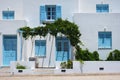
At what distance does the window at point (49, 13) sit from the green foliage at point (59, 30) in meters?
2.78

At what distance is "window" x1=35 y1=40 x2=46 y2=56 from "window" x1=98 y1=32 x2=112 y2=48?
5.23 m

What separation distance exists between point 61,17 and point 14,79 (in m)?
11.2

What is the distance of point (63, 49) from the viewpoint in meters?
32.7

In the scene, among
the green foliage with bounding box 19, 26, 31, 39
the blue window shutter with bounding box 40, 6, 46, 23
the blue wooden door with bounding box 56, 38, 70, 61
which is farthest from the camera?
the blue window shutter with bounding box 40, 6, 46, 23

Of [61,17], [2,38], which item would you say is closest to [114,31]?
[61,17]

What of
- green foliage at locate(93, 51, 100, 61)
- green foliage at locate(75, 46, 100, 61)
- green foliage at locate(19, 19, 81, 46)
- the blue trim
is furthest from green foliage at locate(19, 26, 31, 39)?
green foliage at locate(93, 51, 100, 61)

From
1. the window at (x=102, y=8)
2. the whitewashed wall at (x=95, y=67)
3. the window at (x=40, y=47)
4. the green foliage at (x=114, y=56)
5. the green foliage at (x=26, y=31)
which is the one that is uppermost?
the window at (x=102, y=8)

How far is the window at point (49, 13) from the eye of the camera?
108ft

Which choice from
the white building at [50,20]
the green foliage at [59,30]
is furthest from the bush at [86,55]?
the white building at [50,20]

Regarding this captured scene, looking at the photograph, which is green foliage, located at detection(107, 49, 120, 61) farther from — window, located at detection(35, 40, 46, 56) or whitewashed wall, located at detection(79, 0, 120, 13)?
window, located at detection(35, 40, 46, 56)

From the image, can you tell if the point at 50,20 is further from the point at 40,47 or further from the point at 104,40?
the point at 104,40

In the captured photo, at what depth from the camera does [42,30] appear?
30266 mm

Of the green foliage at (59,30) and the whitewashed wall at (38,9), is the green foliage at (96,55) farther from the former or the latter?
the whitewashed wall at (38,9)

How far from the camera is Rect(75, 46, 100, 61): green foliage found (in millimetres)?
30312
